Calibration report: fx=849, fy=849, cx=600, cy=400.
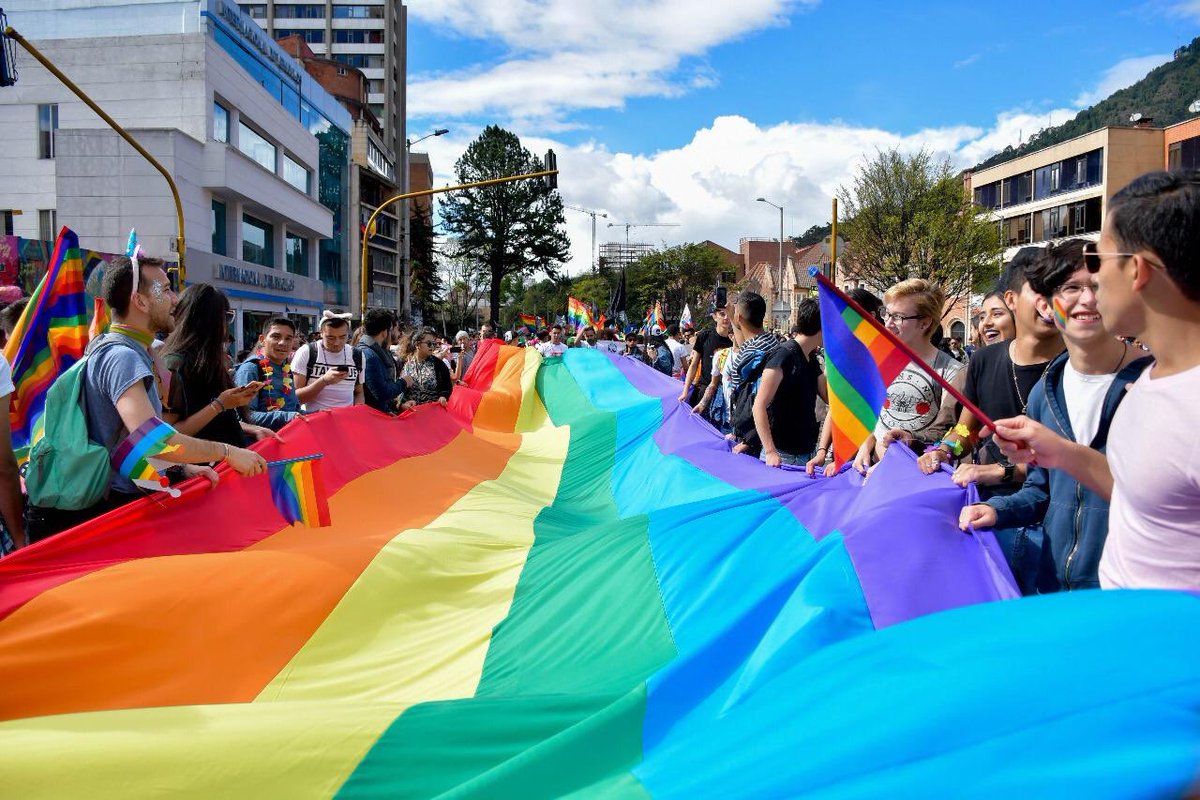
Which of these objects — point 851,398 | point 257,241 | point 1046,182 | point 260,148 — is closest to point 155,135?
point 260,148

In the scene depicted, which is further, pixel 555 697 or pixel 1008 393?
pixel 1008 393

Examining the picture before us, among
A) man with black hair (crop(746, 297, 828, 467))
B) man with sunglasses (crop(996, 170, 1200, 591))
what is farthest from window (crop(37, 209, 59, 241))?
man with sunglasses (crop(996, 170, 1200, 591))

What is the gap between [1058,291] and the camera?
3.31m

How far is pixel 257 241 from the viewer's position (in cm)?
3609

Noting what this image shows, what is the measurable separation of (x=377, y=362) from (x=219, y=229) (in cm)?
2702

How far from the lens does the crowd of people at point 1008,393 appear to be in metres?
1.97

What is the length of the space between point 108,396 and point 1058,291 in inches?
162

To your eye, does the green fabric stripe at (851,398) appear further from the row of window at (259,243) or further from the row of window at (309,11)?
the row of window at (309,11)

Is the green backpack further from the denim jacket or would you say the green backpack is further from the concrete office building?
the concrete office building

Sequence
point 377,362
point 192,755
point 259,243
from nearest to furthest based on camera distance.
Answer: point 192,755, point 377,362, point 259,243

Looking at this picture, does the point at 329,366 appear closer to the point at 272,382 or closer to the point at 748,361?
the point at 272,382

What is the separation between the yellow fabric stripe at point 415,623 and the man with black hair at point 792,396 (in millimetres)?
1856

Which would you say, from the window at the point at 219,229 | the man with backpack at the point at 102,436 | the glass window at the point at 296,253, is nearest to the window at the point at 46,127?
the window at the point at 219,229

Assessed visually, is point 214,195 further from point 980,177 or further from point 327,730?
point 980,177
